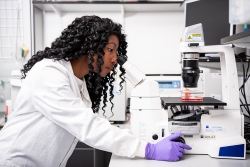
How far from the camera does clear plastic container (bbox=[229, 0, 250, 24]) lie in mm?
746

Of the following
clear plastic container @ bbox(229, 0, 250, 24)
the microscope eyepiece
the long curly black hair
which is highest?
clear plastic container @ bbox(229, 0, 250, 24)

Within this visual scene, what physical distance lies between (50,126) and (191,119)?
67cm

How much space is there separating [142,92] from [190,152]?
0.39 meters

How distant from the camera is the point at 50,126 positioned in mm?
893

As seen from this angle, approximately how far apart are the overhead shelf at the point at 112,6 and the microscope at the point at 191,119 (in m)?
1.09

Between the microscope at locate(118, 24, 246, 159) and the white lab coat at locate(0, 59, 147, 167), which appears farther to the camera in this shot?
the microscope at locate(118, 24, 246, 159)

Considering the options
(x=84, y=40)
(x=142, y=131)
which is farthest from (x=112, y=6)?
(x=142, y=131)

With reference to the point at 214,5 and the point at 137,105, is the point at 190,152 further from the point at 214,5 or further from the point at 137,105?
the point at 214,5

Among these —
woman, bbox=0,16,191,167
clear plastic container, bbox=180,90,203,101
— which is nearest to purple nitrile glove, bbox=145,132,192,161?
woman, bbox=0,16,191,167

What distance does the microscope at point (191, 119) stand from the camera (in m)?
0.99

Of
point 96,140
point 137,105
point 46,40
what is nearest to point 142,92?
point 137,105

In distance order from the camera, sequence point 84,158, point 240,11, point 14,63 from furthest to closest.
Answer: point 14,63, point 84,158, point 240,11

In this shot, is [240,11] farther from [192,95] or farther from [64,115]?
[64,115]

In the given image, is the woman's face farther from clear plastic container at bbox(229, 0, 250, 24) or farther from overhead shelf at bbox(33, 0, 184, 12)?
overhead shelf at bbox(33, 0, 184, 12)
